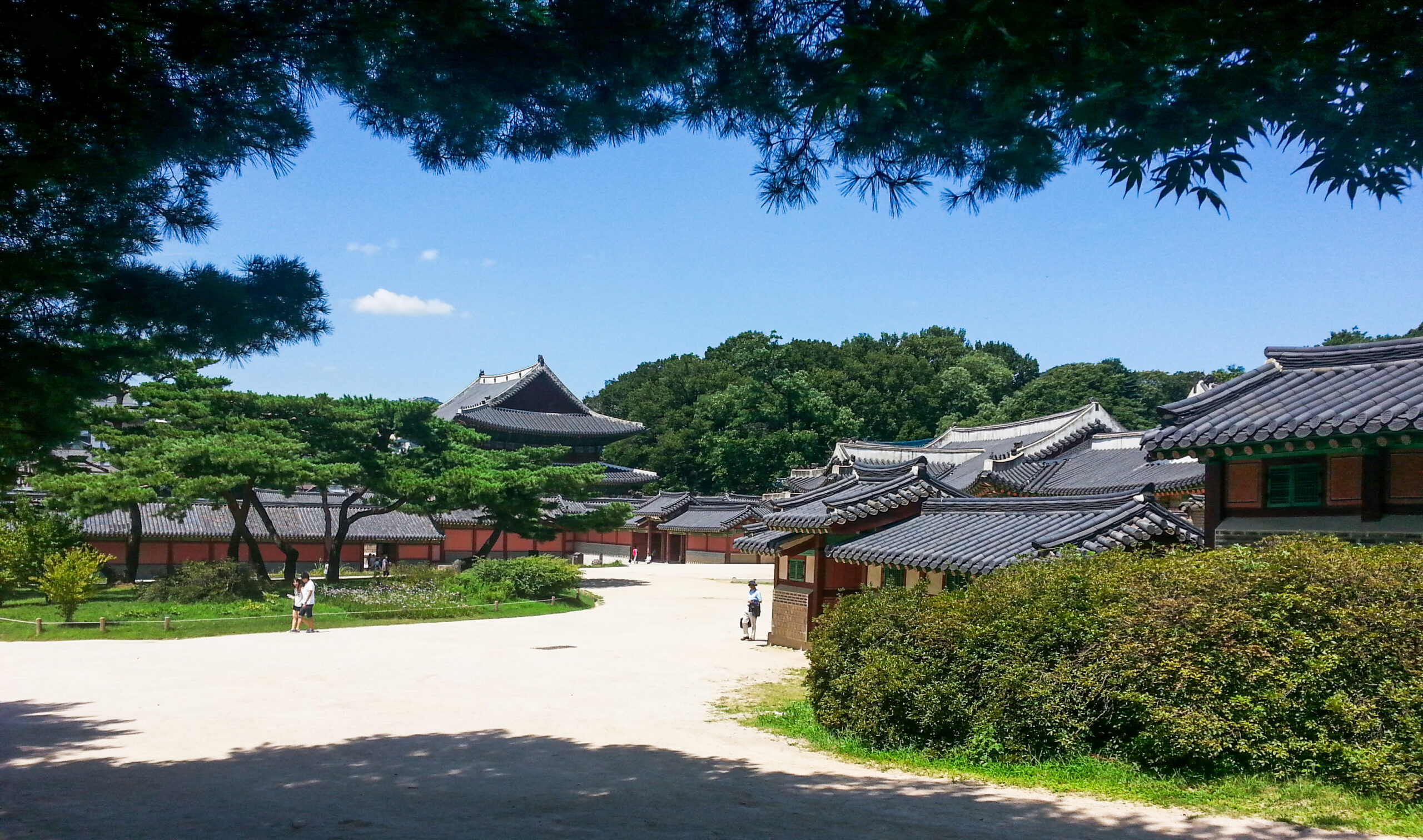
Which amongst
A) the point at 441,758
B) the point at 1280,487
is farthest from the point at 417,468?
the point at 1280,487

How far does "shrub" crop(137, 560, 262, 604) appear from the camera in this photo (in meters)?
28.0

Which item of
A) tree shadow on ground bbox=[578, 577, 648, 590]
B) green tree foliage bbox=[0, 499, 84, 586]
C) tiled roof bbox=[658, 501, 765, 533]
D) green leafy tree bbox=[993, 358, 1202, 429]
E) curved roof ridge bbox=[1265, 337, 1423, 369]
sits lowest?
tree shadow on ground bbox=[578, 577, 648, 590]

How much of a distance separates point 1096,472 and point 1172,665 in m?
24.7

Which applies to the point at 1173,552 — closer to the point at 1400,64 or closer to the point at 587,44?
the point at 1400,64

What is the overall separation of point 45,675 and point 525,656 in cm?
791

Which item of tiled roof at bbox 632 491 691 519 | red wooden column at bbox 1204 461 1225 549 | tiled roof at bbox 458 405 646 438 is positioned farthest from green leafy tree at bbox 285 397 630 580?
red wooden column at bbox 1204 461 1225 549

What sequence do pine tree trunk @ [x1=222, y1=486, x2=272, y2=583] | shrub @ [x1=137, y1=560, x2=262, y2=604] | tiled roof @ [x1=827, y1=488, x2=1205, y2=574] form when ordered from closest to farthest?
tiled roof @ [x1=827, y1=488, x2=1205, y2=574], shrub @ [x1=137, y1=560, x2=262, y2=604], pine tree trunk @ [x1=222, y1=486, x2=272, y2=583]

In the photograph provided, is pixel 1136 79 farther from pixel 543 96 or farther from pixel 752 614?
pixel 752 614

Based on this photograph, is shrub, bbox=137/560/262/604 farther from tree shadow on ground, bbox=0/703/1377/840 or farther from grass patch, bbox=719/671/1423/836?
grass patch, bbox=719/671/1423/836

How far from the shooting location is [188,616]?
2584 centimetres

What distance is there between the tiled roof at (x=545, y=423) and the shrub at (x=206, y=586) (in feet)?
84.4

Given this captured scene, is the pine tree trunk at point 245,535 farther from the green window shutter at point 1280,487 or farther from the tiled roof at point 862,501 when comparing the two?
the green window shutter at point 1280,487

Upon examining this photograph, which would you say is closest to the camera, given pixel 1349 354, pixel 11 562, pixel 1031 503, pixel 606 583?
pixel 1349 354

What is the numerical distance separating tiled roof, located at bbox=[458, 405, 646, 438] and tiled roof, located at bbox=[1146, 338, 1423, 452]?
148ft
